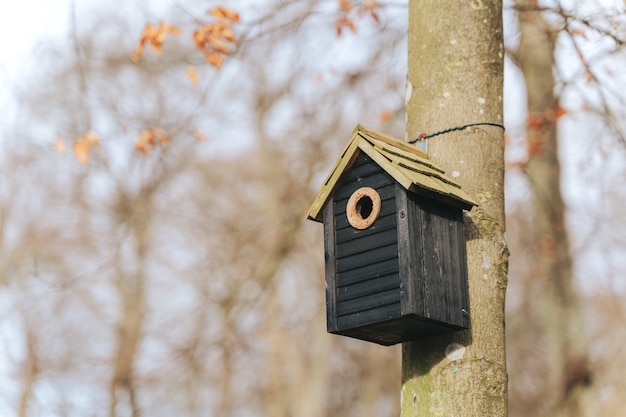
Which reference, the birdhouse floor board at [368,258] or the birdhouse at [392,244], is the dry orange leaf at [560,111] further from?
the birdhouse floor board at [368,258]

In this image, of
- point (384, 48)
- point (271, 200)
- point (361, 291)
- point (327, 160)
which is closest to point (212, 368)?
point (271, 200)

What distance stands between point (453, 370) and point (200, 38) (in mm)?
4957

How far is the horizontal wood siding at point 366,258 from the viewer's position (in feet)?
10.3

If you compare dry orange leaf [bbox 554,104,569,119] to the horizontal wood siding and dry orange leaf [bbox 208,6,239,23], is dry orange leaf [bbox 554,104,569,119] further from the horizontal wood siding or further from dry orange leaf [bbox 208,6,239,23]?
the horizontal wood siding

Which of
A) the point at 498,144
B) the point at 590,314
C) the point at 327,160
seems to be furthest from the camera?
the point at 590,314

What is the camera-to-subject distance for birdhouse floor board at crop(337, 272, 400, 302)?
10.3ft

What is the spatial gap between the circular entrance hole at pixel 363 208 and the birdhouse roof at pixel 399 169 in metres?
0.12

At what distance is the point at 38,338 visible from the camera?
1425cm

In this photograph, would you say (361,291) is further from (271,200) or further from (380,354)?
(380,354)

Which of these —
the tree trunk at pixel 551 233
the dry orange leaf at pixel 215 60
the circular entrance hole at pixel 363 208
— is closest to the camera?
the circular entrance hole at pixel 363 208

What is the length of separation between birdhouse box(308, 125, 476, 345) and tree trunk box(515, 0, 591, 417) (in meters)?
3.95

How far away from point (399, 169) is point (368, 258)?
1.22 feet

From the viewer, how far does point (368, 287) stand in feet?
10.6

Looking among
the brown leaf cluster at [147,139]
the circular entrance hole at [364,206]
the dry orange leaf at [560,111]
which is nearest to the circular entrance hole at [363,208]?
the circular entrance hole at [364,206]
